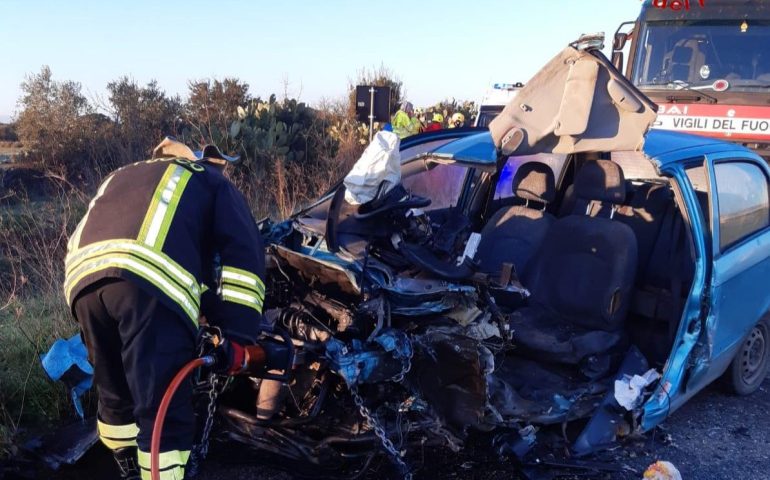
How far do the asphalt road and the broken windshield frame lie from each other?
4389 mm

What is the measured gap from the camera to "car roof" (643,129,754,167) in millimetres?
3510

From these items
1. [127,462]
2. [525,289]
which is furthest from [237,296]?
[525,289]

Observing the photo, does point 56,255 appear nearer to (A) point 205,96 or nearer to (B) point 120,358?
(B) point 120,358

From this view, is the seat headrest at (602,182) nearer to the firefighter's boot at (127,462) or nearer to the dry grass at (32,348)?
the firefighter's boot at (127,462)

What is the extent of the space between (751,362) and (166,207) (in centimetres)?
388

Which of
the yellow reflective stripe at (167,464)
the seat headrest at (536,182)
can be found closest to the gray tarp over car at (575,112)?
the seat headrest at (536,182)

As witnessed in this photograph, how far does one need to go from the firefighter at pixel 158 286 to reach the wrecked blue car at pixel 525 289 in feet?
1.57

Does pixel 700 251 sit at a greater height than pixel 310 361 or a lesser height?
greater

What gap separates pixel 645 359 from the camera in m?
3.57

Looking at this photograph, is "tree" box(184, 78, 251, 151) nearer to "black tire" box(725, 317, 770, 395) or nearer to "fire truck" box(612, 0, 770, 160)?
"fire truck" box(612, 0, 770, 160)

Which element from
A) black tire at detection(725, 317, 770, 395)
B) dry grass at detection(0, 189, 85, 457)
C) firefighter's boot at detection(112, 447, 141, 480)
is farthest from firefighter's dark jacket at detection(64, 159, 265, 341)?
black tire at detection(725, 317, 770, 395)

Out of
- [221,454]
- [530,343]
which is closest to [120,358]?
[221,454]

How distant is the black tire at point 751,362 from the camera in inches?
161

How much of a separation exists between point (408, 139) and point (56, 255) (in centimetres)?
359
